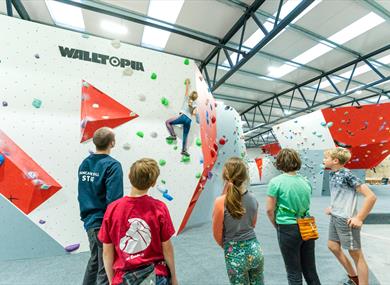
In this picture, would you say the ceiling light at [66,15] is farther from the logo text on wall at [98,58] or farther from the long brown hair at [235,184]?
→ the long brown hair at [235,184]

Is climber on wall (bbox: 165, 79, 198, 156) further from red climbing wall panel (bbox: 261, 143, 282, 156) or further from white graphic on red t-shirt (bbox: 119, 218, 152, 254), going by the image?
red climbing wall panel (bbox: 261, 143, 282, 156)

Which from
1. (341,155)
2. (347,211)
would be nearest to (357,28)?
(341,155)

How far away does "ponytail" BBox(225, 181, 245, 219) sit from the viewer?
1190 mm

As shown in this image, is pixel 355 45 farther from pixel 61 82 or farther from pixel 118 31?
pixel 61 82

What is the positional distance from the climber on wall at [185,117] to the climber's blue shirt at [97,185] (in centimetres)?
172

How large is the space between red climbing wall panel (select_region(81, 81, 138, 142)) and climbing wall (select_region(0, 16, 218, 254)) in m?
0.01

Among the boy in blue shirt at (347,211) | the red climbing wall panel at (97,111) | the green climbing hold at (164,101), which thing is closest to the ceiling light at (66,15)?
the red climbing wall panel at (97,111)

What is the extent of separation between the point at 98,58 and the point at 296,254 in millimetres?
3027

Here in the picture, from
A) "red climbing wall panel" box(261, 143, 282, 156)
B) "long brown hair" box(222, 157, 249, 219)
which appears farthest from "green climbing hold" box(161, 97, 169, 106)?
"red climbing wall panel" box(261, 143, 282, 156)

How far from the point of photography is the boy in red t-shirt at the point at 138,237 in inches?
40.8

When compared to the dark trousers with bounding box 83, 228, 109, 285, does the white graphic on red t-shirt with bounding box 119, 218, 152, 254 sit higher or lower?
higher

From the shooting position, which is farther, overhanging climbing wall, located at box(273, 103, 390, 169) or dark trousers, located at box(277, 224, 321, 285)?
overhanging climbing wall, located at box(273, 103, 390, 169)

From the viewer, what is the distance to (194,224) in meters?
3.83

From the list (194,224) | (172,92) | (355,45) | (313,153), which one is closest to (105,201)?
(172,92)
